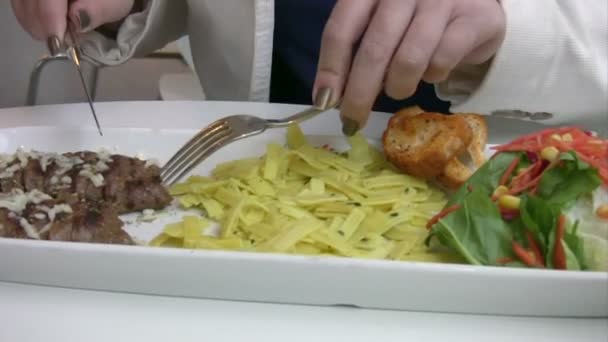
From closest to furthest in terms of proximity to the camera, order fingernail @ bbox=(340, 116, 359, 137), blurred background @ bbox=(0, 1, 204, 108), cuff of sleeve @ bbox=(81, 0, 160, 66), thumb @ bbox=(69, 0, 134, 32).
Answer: fingernail @ bbox=(340, 116, 359, 137) < thumb @ bbox=(69, 0, 134, 32) < cuff of sleeve @ bbox=(81, 0, 160, 66) < blurred background @ bbox=(0, 1, 204, 108)

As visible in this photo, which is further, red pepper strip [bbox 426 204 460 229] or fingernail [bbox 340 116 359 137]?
fingernail [bbox 340 116 359 137]

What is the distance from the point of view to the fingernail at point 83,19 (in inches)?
40.5

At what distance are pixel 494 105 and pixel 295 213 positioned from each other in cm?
35

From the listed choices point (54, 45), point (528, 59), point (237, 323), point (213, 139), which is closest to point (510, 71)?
point (528, 59)

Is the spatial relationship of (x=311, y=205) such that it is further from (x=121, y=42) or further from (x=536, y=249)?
(x=121, y=42)

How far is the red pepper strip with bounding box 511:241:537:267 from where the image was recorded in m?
0.70

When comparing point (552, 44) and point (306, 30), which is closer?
point (552, 44)

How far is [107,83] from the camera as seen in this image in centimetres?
234

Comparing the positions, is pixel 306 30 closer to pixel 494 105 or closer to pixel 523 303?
pixel 494 105

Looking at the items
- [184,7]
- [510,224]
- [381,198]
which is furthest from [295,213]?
[184,7]

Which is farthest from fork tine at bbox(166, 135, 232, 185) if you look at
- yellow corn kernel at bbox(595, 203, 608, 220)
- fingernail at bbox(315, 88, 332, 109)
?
yellow corn kernel at bbox(595, 203, 608, 220)

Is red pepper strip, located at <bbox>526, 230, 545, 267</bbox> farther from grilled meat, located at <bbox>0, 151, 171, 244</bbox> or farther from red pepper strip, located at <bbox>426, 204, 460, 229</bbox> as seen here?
grilled meat, located at <bbox>0, 151, 171, 244</bbox>

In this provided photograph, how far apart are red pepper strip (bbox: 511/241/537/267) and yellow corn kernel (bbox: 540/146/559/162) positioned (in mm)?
117

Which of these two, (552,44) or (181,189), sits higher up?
(552,44)
